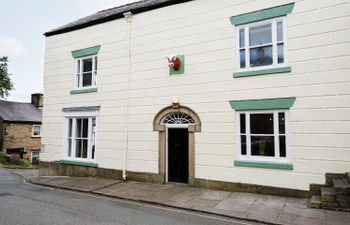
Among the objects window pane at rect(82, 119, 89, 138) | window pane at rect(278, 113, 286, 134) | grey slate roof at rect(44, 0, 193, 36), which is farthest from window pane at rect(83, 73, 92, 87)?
window pane at rect(278, 113, 286, 134)

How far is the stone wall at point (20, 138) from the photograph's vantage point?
3056 cm

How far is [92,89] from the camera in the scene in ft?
41.3

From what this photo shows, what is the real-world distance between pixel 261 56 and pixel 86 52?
8118 mm

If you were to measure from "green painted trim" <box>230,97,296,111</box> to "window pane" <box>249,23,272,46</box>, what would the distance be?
204cm

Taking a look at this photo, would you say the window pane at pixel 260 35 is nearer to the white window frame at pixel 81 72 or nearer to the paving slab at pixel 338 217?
the paving slab at pixel 338 217

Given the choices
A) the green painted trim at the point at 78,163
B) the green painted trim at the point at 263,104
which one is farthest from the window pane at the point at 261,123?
the green painted trim at the point at 78,163

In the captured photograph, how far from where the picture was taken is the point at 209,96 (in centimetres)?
997

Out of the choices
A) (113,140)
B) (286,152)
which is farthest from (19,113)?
(286,152)

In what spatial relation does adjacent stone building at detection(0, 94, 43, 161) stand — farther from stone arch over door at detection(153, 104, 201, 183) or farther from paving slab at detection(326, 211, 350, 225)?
paving slab at detection(326, 211, 350, 225)

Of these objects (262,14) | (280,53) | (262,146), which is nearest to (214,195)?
(262,146)

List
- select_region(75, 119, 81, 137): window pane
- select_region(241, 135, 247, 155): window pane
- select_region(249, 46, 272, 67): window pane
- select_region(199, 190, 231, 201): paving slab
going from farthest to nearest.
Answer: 1. select_region(75, 119, 81, 137): window pane
2. select_region(241, 135, 247, 155): window pane
3. select_region(249, 46, 272, 67): window pane
4. select_region(199, 190, 231, 201): paving slab

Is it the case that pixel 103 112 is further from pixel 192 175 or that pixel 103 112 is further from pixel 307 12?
pixel 307 12

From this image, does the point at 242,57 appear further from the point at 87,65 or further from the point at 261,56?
the point at 87,65

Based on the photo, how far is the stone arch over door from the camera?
10133 mm
